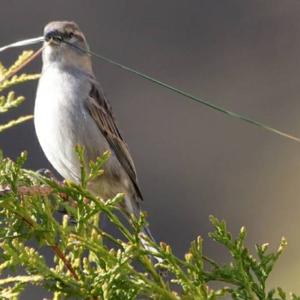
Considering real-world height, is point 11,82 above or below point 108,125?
above

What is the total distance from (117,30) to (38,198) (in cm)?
1230

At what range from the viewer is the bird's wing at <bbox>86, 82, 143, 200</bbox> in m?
4.77

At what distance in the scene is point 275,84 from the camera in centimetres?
1468

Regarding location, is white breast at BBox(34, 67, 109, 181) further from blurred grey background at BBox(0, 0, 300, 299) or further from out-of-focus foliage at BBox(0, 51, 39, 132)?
blurred grey background at BBox(0, 0, 300, 299)

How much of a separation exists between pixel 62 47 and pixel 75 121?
16.0 inches

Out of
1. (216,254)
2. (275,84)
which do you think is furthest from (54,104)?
(275,84)

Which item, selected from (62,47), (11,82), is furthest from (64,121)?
(11,82)

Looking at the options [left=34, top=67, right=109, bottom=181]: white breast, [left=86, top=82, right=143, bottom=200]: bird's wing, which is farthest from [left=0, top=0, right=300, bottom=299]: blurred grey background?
[left=34, top=67, right=109, bottom=181]: white breast

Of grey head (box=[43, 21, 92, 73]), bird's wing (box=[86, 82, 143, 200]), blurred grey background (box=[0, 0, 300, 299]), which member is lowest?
blurred grey background (box=[0, 0, 300, 299])

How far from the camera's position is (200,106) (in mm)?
13344

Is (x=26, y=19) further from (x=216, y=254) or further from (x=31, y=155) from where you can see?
(x=216, y=254)

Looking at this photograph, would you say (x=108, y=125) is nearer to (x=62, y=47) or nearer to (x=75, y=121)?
(x=75, y=121)

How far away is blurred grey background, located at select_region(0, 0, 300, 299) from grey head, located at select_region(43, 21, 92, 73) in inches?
223

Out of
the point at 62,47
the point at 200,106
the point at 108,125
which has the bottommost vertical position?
the point at 200,106
